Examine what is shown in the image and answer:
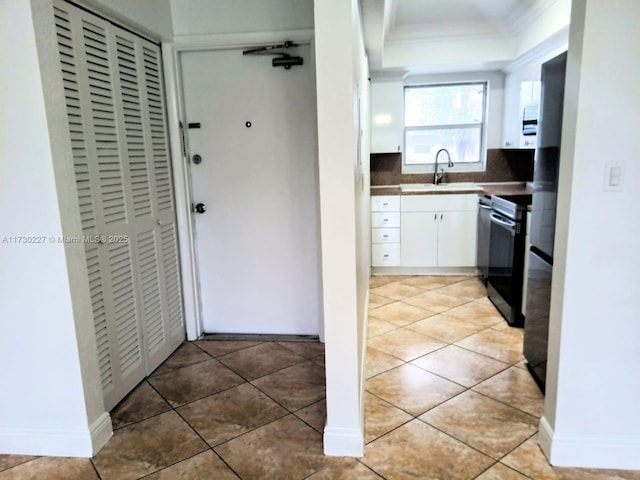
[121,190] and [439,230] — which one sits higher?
[121,190]

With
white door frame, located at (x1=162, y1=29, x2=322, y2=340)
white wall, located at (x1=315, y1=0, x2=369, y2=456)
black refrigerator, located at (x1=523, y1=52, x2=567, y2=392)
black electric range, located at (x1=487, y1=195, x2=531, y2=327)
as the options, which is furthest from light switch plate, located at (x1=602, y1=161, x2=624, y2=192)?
white door frame, located at (x1=162, y1=29, x2=322, y2=340)

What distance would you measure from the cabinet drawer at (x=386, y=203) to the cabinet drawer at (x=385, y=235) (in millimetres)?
209

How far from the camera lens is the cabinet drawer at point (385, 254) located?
4582 mm

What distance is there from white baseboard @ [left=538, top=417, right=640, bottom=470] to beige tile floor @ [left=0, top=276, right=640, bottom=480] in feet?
0.13

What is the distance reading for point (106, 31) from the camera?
7.30 feet

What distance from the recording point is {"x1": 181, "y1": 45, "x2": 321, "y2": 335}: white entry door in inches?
115

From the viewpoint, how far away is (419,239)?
14.9ft

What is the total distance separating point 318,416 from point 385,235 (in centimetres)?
263

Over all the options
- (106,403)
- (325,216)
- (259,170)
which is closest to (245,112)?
(259,170)

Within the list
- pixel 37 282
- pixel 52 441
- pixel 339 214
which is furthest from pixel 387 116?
pixel 52 441

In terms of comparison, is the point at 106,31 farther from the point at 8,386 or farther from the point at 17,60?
the point at 8,386

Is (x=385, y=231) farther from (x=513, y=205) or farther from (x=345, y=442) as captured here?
(x=345, y=442)

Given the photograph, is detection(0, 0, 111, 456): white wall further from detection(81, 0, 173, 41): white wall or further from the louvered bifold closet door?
detection(81, 0, 173, 41): white wall

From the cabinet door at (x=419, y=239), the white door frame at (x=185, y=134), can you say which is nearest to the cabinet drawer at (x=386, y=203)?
the cabinet door at (x=419, y=239)
